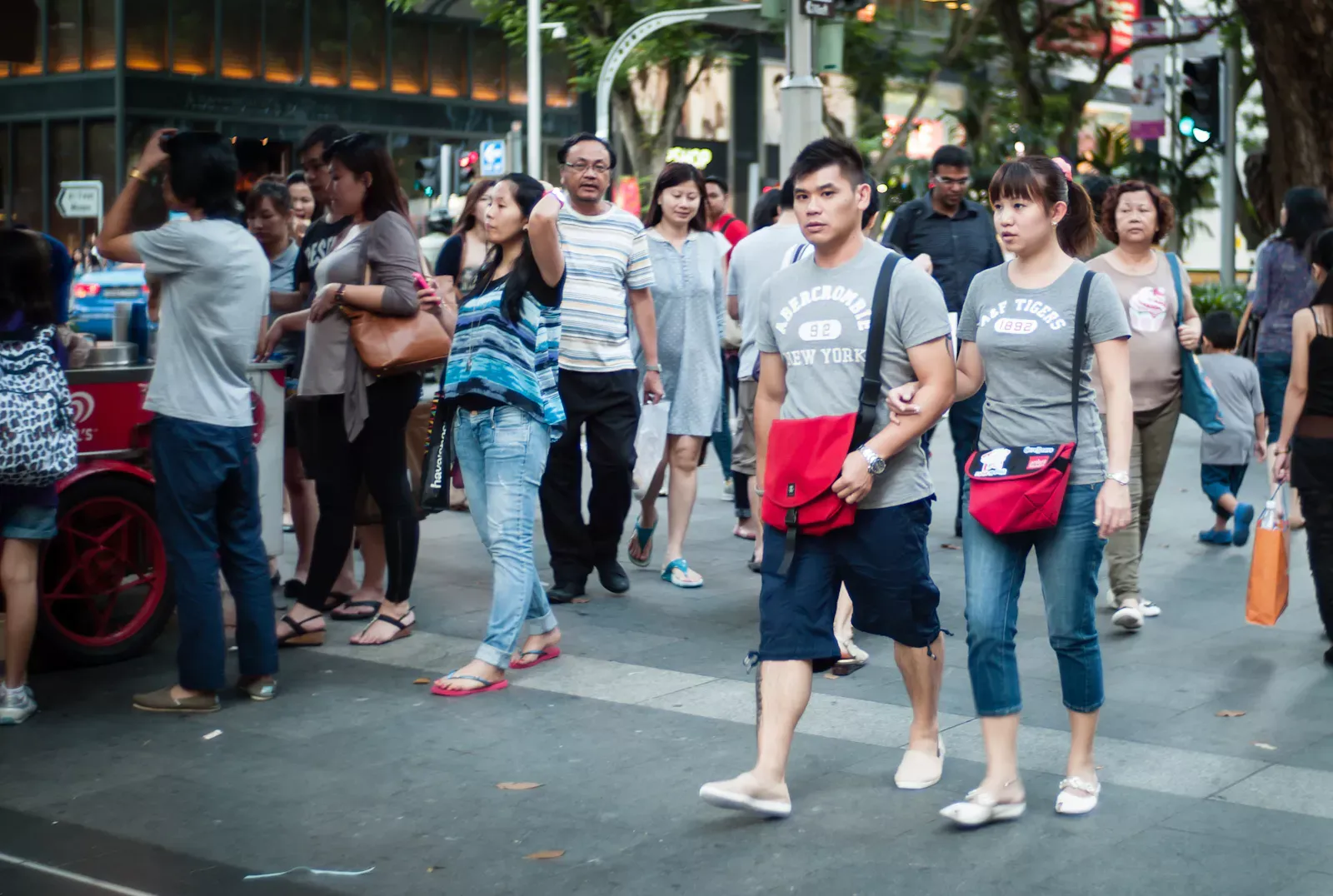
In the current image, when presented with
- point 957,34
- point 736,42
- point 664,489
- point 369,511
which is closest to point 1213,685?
point 369,511

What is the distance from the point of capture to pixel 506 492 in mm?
6281

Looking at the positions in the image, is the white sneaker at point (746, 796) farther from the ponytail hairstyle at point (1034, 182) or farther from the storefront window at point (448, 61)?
the storefront window at point (448, 61)

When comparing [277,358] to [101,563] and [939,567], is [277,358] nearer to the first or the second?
[101,563]

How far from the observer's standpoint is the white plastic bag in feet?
27.8

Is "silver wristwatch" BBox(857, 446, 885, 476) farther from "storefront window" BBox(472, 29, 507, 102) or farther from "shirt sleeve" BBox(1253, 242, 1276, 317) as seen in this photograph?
"storefront window" BBox(472, 29, 507, 102)

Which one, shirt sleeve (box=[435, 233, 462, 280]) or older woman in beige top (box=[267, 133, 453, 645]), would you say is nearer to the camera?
older woman in beige top (box=[267, 133, 453, 645])

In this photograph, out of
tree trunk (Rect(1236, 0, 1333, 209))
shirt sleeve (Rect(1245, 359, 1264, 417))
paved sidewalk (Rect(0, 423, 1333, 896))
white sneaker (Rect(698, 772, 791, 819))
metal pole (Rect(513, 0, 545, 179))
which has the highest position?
metal pole (Rect(513, 0, 545, 179))

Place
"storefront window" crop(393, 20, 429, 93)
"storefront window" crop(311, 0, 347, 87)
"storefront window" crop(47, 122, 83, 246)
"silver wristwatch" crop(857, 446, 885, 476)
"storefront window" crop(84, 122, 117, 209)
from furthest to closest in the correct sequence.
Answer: "storefront window" crop(393, 20, 429, 93) < "storefront window" crop(311, 0, 347, 87) < "storefront window" crop(47, 122, 83, 246) < "storefront window" crop(84, 122, 117, 209) < "silver wristwatch" crop(857, 446, 885, 476)

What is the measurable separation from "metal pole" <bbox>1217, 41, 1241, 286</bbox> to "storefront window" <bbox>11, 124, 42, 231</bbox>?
21.7 metres

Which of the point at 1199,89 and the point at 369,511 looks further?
the point at 1199,89

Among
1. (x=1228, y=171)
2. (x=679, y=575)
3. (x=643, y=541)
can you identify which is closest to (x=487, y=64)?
(x=1228, y=171)

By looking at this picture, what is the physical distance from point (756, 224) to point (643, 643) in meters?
3.66

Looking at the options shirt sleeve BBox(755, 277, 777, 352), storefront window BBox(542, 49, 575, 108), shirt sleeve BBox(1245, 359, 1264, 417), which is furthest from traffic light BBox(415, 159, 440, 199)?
shirt sleeve BBox(755, 277, 777, 352)

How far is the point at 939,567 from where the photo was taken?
8922 millimetres
